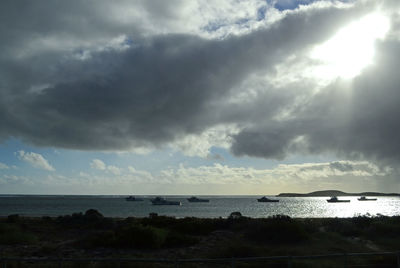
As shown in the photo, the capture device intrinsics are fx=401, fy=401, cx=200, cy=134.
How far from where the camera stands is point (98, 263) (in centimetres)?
1894

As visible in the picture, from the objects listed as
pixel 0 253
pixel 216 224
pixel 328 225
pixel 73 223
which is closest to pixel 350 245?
pixel 328 225

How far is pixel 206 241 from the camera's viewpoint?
3041cm

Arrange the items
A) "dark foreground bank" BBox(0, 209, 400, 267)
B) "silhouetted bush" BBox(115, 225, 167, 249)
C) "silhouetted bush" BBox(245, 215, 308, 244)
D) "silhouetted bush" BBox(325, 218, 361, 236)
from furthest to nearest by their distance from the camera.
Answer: "silhouetted bush" BBox(325, 218, 361, 236) < "silhouetted bush" BBox(245, 215, 308, 244) < "silhouetted bush" BBox(115, 225, 167, 249) < "dark foreground bank" BBox(0, 209, 400, 267)

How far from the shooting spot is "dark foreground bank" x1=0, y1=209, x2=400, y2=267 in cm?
2488

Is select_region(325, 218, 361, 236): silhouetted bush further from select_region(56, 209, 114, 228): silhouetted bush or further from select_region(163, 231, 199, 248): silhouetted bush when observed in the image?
select_region(56, 209, 114, 228): silhouetted bush

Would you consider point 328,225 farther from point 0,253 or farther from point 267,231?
point 0,253

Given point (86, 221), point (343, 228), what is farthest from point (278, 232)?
point (86, 221)

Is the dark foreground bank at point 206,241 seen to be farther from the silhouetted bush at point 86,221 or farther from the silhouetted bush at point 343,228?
the silhouetted bush at point 86,221

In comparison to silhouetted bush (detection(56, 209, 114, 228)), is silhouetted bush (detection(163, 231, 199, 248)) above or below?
below

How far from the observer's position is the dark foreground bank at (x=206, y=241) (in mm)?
24875

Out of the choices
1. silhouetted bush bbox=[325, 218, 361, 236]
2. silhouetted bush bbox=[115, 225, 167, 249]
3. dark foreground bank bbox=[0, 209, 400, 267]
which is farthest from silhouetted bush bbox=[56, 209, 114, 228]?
silhouetted bush bbox=[325, 218, 361, 236]

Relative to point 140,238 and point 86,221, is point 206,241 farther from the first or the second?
point 86,221

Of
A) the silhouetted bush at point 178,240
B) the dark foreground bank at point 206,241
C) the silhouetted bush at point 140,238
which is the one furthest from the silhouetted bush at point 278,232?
the silhouetted bush at point 140,238

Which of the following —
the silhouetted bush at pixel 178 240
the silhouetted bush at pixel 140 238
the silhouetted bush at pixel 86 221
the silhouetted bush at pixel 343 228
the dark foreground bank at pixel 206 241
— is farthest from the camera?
the silhouetted bush at pixel 86 221
